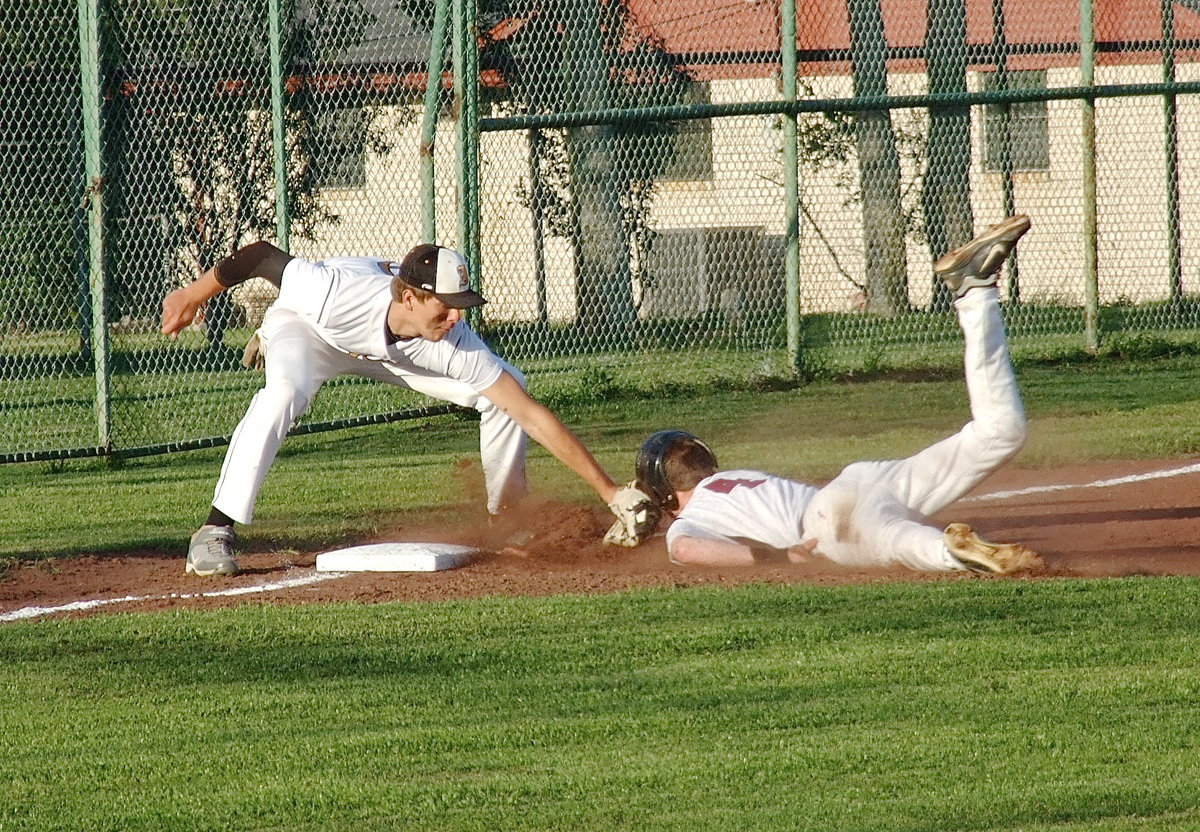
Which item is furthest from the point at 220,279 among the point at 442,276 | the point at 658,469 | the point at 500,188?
the point at 500,188

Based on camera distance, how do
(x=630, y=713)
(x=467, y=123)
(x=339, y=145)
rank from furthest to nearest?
(x=339, y=145)
(x=467, y=123)
(x=630, y=713)

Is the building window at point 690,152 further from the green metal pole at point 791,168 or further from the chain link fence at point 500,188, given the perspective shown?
the green metal pole at point 791,168

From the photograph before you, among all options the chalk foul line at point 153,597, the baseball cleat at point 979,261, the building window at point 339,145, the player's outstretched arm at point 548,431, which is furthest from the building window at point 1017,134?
the chalk foul line at point 153,597

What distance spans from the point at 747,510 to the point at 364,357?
6.56 feet

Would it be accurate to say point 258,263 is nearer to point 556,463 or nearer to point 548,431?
point 548,431

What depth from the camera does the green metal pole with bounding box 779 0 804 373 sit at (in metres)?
12.7

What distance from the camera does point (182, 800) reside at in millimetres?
3951

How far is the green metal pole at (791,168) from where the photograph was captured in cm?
1266

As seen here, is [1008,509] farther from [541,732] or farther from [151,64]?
[151,64]

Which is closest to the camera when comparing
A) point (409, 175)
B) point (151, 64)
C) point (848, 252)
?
point (151, 64)

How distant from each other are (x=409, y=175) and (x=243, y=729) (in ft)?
30.7

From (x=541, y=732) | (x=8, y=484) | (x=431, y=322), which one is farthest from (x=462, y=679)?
(x=8, y=484)

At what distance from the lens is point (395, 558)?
705 centimetres

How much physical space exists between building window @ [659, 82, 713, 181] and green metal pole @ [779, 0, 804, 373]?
1138 mm
